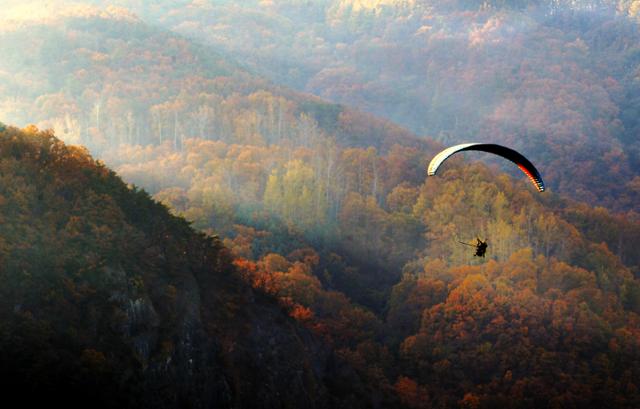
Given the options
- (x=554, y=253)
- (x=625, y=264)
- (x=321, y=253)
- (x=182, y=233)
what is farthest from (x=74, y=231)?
(x=625, y=264)

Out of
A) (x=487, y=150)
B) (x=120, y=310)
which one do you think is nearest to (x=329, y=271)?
(x=120, y=310)

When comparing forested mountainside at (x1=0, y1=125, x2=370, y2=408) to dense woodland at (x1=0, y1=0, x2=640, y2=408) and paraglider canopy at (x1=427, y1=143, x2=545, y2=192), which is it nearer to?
dense woodland at (x1=0, y1=0, x2=640, y2=408)

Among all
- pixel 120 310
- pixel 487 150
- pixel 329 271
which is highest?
pixel 487 150

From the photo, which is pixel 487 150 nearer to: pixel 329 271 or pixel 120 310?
pixel 120 310

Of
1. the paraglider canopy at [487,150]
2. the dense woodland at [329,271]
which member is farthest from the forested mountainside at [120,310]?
the paraglider canopy at [487,150]

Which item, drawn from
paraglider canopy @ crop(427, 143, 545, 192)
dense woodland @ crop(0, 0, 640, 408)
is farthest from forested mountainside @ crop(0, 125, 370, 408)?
paraglider canopy @ crop(427, 143, 545, 192)

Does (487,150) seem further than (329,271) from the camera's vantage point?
No

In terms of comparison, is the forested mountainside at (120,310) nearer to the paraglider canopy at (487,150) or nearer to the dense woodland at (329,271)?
the dense woodland at (329,271)

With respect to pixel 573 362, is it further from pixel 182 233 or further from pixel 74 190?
pixel 74 190

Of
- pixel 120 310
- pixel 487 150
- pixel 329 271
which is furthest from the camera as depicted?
pixel 329 271
